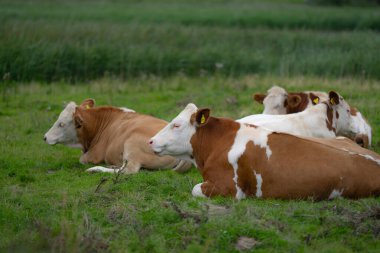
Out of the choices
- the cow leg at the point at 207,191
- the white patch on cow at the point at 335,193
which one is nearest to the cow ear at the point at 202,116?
the cow leg at the point at 207,191

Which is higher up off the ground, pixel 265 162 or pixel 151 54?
pixel 265 162

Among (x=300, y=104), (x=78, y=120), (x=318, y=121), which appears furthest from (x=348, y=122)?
(x=78, y=120)

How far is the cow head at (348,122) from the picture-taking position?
11844 millimetres

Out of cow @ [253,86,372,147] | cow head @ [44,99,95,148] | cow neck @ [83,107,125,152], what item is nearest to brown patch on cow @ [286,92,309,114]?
cow @ [253,86,372,147]

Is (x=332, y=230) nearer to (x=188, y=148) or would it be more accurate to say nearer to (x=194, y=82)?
(x=188, y=148)

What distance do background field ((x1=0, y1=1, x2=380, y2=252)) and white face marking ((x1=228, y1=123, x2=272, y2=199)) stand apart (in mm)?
477

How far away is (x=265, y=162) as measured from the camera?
8.84 meters

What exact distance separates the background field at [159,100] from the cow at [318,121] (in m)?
1.23

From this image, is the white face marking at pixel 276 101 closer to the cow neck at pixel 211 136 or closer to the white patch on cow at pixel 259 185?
the cow neck at pixel 211 136

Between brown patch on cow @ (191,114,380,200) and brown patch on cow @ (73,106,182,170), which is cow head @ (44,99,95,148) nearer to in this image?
brown patch on cow @ (73,106,182,170)

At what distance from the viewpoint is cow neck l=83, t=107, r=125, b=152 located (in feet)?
42.0

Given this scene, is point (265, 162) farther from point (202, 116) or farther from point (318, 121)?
point (318, 121)

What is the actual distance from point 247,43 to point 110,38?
633cm

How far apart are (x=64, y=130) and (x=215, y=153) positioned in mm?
4259
